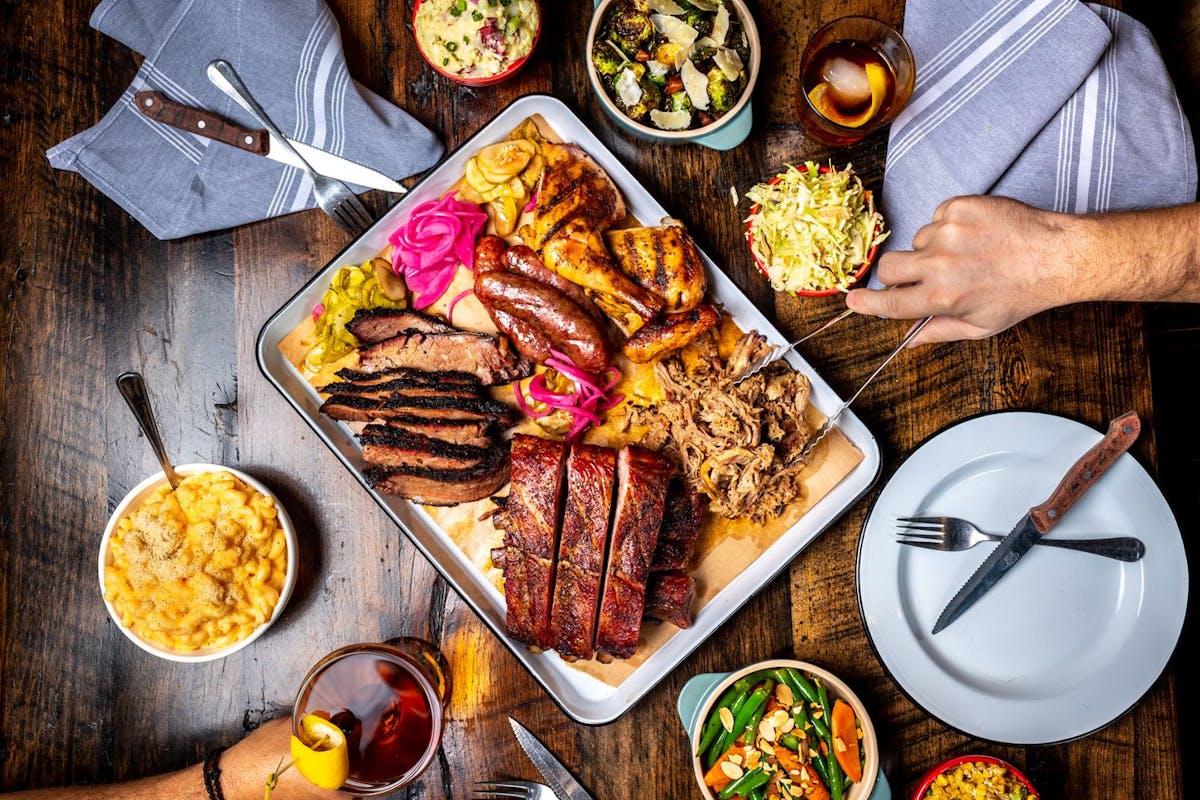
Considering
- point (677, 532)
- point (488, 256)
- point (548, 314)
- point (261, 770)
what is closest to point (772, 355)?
point (677, 532)

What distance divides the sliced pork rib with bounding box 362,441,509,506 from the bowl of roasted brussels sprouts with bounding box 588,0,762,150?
1.57 metres

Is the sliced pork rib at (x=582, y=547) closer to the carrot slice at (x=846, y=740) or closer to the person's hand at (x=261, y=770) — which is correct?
the carrot slice at (x=846, y=740)

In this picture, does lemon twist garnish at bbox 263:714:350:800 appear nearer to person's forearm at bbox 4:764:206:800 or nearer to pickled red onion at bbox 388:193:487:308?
person's forearm at bbox 4:764:206:800

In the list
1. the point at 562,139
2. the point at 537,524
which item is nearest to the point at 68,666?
the point at 537,524

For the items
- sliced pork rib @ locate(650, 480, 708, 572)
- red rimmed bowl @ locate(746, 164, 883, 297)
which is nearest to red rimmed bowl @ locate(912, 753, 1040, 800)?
sliced pork rib @ locate(650, 480, 708, 572)

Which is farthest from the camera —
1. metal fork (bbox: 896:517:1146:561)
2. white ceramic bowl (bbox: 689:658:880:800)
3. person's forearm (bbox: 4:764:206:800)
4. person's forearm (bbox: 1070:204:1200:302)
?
person's forearm (bbox: 4:764:206:800)

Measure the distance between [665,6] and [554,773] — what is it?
3345mm

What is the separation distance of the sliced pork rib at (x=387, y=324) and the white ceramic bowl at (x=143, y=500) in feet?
2.59

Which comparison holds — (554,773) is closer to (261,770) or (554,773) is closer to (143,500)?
(261,770)

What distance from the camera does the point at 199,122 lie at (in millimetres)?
3734

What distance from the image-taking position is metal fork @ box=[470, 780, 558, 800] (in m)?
3.67

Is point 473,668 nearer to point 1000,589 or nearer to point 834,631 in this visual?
point 834,631

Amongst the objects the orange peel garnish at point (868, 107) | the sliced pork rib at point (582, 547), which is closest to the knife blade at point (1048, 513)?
the sliced pork rib at point (582, 547)

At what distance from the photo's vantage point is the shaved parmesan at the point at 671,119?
3547mm
